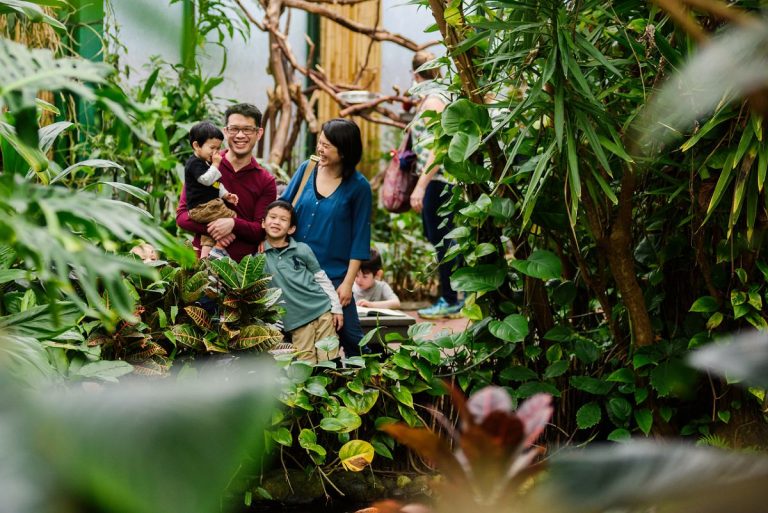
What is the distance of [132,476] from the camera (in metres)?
0.37

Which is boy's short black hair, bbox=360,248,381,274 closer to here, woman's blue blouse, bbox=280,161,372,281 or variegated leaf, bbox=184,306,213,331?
woman's blue blouse, bbox=280,161,372,281

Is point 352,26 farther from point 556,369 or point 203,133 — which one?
point 556,369

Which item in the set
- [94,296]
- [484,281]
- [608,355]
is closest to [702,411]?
[608,355]

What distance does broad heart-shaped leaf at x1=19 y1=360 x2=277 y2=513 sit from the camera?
371mm

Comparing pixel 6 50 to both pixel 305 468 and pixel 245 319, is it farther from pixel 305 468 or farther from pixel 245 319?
pixel 305 468

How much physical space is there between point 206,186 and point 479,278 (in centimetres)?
115

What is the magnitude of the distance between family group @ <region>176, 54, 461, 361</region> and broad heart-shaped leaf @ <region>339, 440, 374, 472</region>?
1.47 ft

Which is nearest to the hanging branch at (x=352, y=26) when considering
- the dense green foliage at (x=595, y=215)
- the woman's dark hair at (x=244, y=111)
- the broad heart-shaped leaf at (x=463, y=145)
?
the woman's dark hair at (x=244, y=111)

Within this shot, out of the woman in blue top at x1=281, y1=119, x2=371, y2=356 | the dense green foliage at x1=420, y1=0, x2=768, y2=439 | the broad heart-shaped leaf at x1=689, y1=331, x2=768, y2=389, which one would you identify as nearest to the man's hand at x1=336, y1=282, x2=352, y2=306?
the woman in blue top at x1=281, y1=119, x2=371, y2=356

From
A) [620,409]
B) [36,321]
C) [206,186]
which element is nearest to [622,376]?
[620,409]

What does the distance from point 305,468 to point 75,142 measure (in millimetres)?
2966

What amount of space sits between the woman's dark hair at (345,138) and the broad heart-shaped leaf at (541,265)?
86 cm

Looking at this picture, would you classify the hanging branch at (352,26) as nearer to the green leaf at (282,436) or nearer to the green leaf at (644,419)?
the green leaf at (644,419)

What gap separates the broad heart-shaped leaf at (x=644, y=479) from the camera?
43cm
